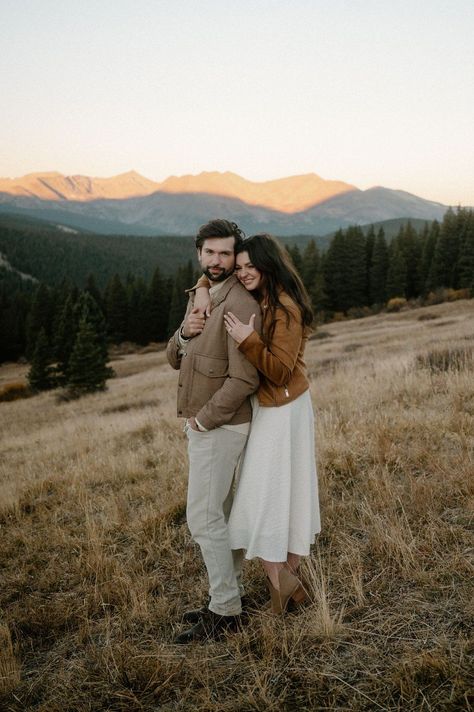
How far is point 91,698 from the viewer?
2533 mm

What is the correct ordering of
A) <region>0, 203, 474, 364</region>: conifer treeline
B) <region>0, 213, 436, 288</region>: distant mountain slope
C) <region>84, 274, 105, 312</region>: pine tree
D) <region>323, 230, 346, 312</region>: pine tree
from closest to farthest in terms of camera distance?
<region>0, 203, 474, 364</region>: conifer treeline
<region>323, 230, 346, 312</region>: pine tree
<region>84, 274, 105, 312</region>: pine tree
<region>0, 213, 436, 288</region>: distant mountain slope

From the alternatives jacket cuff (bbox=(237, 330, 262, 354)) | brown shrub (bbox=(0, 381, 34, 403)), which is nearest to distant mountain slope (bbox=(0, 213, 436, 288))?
brown shrub (bbox=(0, 381, 34, 403))

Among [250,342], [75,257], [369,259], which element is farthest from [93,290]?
[75,257]

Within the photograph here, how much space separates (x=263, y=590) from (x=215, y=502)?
911mm

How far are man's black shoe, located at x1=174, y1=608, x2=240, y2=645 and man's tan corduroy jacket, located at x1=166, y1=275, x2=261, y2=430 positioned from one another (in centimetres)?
120

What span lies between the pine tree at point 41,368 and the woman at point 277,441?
38.6m

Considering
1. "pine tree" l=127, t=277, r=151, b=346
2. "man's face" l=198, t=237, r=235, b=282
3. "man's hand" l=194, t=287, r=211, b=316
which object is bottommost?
"pine tree" l=127, t=277, r=151, b=346

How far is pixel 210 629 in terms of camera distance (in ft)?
9.75

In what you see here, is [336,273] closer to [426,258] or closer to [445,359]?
[426,258]

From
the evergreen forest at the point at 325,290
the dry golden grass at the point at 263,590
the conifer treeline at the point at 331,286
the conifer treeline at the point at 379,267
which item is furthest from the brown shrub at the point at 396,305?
the dry golden grass at the point at 263,590

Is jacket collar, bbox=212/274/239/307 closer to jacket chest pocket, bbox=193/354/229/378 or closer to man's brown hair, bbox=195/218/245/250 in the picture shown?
man's brown hair, bbox=195/218/245/250

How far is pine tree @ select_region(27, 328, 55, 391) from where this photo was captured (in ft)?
127

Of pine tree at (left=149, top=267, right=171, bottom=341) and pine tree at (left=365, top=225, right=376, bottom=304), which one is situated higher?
pine tree at (left=365, top=225, right=376, bottom=304)

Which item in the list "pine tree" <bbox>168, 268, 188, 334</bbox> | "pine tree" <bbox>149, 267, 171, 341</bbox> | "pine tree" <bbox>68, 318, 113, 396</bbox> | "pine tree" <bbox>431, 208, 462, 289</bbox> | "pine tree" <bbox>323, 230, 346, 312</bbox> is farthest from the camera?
"pine tree" <bbox>149, 267, 171, 341</bbox>
